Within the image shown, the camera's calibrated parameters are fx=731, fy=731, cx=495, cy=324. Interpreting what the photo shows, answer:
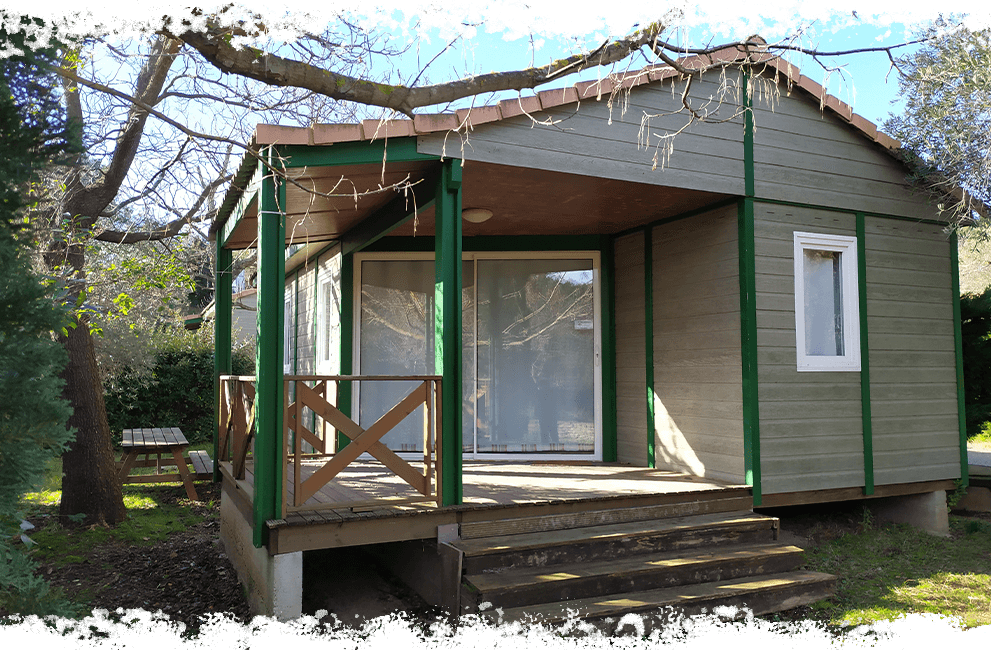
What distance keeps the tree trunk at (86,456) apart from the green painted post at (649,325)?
196 inches

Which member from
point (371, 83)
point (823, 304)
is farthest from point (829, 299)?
point (371, 83)

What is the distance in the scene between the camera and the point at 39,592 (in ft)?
7.56

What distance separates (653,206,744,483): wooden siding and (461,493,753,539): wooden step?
347mm

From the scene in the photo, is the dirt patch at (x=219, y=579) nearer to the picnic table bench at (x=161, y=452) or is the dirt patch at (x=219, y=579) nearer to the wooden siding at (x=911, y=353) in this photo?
the wooden siding at (x=911, y=353)

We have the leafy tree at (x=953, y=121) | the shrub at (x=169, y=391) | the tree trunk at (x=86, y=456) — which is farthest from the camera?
the shrub at (x=169, y=391)

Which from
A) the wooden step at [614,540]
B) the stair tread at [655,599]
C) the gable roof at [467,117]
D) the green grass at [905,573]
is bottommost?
the green grass at [905,573]

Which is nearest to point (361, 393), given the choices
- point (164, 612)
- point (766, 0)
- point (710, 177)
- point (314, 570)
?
point (314, 570)

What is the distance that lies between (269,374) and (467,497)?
1504 mm

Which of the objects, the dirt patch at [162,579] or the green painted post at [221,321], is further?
the green painted post at [221,321]

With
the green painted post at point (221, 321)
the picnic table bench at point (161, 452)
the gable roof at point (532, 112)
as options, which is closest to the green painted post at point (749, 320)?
the gable roof at point (532, 112)

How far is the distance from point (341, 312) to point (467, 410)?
1.53 metres

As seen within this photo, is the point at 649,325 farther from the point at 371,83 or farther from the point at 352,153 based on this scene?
the point at 371,83

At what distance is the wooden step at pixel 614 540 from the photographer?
4168 mm

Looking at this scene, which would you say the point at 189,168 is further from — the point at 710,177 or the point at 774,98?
the point at 774,98
